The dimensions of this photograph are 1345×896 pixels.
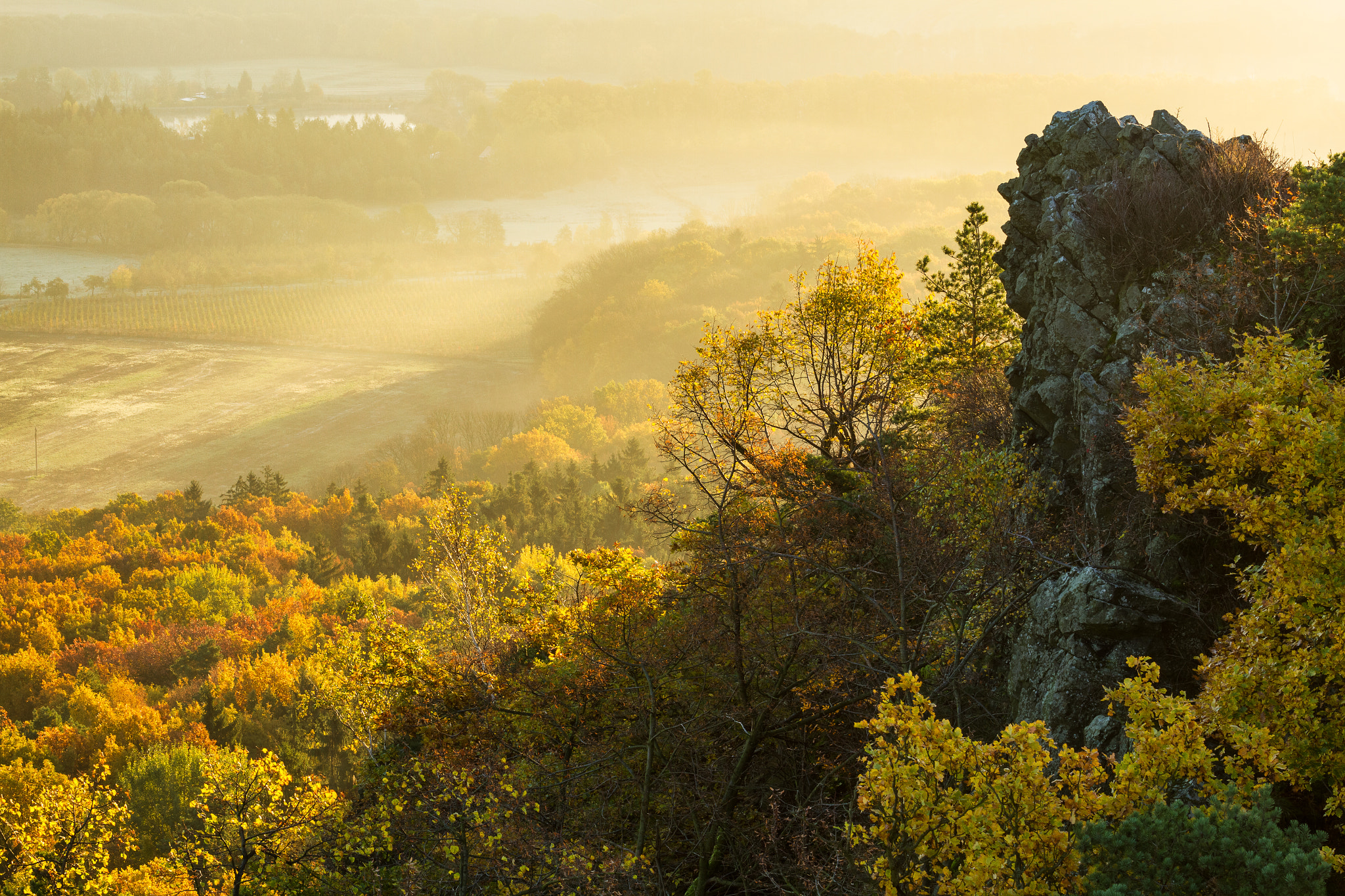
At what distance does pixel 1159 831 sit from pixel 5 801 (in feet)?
136

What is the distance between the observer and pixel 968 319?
3569 cm

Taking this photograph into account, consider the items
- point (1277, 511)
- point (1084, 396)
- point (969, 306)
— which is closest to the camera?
point (1277, 511)

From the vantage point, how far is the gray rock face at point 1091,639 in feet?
51.8

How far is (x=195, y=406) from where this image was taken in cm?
16238

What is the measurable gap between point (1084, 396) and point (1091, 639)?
6.42 m

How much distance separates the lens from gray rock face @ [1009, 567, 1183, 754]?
15.8 metres

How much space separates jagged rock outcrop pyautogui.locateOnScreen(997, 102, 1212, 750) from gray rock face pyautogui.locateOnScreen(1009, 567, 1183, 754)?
0.03 m

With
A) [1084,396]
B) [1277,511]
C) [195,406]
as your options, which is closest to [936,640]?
[1084,396]

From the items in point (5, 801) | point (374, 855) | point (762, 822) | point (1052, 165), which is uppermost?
point (1052, 165)

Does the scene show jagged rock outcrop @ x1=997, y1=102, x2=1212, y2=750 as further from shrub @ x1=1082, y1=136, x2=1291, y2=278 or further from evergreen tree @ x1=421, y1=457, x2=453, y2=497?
evergreen tree @ x1=421, y1=457, x2=453, y2=497

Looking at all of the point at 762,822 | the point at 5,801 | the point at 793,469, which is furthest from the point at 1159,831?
the point at 5,801

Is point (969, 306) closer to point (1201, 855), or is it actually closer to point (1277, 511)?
point (1277, 511)

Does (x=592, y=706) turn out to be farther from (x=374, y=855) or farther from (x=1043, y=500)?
(x=1043, y=500)

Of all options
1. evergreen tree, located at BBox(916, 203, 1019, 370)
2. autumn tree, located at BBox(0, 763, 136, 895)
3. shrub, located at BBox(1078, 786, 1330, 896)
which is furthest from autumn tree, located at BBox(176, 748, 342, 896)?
evergreen tree, located at BBox(916, 203, 1019, 370)
